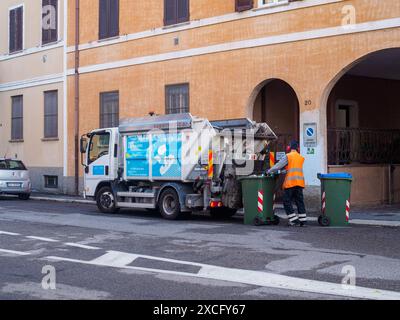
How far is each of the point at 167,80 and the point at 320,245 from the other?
11591mm

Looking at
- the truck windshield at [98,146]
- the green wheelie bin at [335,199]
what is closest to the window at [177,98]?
the truck windshield at [98,146]

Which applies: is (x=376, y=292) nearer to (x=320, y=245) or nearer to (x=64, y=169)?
(x=320, y=245)

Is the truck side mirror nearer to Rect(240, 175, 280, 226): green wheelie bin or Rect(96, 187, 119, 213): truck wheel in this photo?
Rect(96, 187, 119, 213): truck wheel

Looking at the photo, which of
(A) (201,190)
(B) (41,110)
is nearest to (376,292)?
(A) (201,190)

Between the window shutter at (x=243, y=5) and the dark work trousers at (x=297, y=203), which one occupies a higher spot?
the window shutter at (x=243, y=5)

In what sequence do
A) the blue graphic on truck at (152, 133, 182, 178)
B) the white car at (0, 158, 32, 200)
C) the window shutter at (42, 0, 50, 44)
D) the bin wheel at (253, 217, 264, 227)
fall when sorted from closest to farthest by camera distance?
1. the bin wheel at (253, 217, 264, 227)
2. the blue graphic on truck at (152, 133, 182, 178)
3. the white car at (0, 158, 32, 200)
4. the window shutter at (42, 0, 50, 44)

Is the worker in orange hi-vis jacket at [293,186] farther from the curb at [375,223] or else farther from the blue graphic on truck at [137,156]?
the blue graphic on truck at [137,156]

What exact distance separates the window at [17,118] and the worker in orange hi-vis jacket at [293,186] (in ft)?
55.4

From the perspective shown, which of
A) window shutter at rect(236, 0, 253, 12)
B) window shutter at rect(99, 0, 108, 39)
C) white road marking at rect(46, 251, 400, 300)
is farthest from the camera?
window shutter at rect(99, 0, 108, 39)

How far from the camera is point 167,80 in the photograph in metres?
21.0

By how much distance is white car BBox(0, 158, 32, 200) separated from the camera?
22.1 metres

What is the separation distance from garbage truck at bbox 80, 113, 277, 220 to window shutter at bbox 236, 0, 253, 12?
4.60 meters

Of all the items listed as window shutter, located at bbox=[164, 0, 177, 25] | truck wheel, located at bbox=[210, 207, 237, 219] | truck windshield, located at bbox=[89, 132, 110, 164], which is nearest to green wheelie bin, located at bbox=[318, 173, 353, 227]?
truck wheel, located at bbox=[210, 207, 237, 219]

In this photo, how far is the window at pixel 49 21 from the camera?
2555 cm
